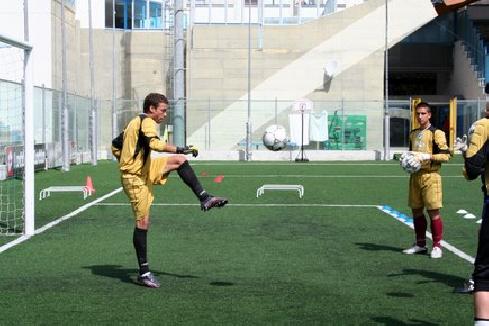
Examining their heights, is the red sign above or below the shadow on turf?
above

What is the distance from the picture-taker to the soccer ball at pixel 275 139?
40625 mm

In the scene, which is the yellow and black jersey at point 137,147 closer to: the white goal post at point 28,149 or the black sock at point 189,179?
the black sock at point 189,179

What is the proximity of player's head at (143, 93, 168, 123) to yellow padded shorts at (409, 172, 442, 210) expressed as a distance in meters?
3.55

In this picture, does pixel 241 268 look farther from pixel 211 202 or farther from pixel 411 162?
pixel 411 162

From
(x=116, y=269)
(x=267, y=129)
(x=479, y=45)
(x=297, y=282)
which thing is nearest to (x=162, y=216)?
(x=116, y=269)

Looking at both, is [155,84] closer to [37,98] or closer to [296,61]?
[296,61]

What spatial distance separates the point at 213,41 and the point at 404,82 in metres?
14.5

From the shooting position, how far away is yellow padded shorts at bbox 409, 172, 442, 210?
10273mm

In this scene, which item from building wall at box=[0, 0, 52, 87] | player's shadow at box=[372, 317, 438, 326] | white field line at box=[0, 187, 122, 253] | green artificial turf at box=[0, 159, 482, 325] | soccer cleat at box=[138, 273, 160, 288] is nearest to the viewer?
player's shadow at box=[372, 317, 438, 326]

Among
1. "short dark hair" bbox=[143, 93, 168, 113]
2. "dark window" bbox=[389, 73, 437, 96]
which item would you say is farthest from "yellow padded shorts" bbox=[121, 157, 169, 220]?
"dark window" bbox=[389, 73, 437, 96]

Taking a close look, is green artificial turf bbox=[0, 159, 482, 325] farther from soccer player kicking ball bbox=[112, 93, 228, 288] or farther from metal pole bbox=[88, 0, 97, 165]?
metal pole bbox=[88, 0, 97, 165]

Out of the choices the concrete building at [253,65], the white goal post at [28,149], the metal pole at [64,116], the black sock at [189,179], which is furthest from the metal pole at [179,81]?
the black sock at [189,179]

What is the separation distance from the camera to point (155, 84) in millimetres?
46500

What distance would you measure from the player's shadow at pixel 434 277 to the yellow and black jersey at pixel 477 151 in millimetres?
2807
